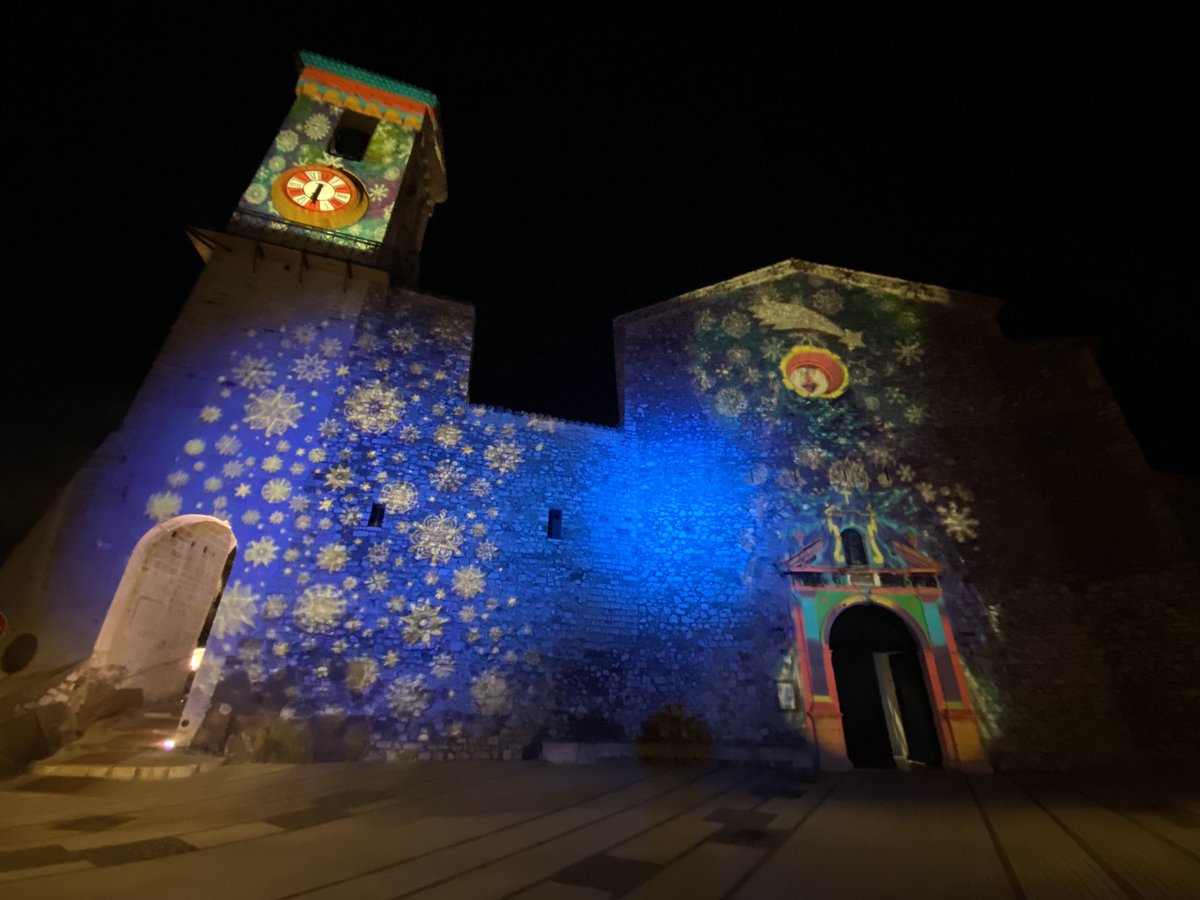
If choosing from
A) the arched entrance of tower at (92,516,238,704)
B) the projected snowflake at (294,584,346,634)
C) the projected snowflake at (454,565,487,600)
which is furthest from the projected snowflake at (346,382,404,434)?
the projected snowflake at (454,565,487,600)

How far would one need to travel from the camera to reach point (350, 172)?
11.6m

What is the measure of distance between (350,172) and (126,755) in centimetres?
1148

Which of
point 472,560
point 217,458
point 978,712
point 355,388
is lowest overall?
point 978,712

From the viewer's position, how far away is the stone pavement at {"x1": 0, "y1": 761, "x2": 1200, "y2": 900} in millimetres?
3078

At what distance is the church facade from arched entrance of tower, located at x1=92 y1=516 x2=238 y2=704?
0.21 feet

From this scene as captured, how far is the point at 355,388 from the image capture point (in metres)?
9.28

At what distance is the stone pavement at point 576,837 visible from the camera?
3078 mm

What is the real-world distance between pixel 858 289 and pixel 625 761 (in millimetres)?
11599

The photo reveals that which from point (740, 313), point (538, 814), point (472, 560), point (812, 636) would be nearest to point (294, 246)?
point (472, 560)

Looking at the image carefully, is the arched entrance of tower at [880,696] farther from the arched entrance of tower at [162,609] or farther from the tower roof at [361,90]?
the tower roof at [361,90]

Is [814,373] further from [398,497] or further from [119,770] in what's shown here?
[119,770]

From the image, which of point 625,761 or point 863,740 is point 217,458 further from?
point 863,740

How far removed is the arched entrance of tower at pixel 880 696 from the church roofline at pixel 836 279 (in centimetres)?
767

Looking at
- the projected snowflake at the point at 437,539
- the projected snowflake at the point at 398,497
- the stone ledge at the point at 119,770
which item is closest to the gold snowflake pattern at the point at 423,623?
the projected snowflake at the point at 437,539
